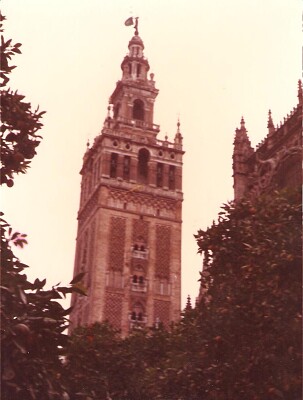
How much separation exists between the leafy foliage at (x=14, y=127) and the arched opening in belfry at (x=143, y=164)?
61.7 metres

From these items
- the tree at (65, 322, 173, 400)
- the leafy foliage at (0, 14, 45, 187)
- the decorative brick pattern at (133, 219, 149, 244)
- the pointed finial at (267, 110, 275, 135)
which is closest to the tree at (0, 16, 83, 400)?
the leafy foliage at (0, 14, 45, 187)

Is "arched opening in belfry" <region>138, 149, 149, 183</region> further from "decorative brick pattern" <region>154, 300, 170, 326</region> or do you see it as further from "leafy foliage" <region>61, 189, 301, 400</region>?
"leafy foliage" <region>61, 189, 301, 400</region>

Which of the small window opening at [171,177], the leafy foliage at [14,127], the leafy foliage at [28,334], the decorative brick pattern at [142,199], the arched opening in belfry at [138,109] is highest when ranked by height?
the arched opening in belfry at [138,109]

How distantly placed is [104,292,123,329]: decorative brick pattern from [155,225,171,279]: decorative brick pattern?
17.9 feet

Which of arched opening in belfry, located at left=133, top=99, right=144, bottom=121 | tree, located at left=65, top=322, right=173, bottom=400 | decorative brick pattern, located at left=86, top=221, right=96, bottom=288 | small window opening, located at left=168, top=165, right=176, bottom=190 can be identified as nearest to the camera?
tree, located at left=65, top=322, right=173, bottom=400

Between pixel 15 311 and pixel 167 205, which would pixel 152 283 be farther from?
pixel 15 311

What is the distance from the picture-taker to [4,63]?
36.6 ft

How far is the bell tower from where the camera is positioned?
2559 inches

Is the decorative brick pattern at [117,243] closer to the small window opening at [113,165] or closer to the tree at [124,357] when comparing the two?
the small window opening at [113,165]

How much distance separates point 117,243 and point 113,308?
7.02 metres

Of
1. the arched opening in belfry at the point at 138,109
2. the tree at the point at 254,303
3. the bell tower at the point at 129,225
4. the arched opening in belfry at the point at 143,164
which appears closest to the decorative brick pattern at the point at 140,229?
the bell tower at the point at 129,225

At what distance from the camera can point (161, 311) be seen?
66.1 metres

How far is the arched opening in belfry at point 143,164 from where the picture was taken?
73.1 m

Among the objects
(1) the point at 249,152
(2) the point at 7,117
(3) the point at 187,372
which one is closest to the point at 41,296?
(2) the point at 7,117
